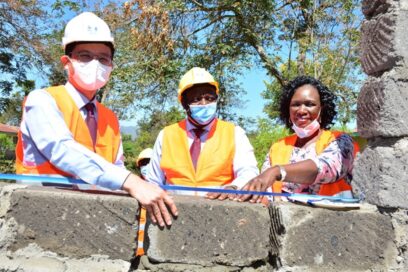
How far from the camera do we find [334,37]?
11867 mm

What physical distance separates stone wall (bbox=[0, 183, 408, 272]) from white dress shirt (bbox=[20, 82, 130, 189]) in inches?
3.8

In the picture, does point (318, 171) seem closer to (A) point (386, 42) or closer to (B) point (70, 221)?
(A) point (386, 42)

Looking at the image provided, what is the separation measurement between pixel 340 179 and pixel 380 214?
0.51 meters

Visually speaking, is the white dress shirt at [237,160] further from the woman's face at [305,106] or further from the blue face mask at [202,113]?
the woman's face at [305,106]

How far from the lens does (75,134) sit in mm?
2307

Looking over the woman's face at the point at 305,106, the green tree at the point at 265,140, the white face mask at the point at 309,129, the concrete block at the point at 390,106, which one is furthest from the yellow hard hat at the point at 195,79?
the green tree at the point at 265,140

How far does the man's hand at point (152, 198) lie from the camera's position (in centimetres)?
199

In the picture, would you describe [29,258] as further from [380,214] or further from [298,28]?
[298,28]

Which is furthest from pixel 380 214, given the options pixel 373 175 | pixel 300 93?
pixel 300 93

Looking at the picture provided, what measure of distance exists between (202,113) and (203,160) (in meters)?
0.36

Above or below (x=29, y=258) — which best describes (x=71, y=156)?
above

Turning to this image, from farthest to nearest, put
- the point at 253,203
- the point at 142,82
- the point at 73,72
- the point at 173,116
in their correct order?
the point at 173,116, the point at 142,82, the point at 73,72, the point at 253,203

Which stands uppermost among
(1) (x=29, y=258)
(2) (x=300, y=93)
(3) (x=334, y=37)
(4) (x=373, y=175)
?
(3) (x=334, y=37)

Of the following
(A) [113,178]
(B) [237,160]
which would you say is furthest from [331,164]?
(A) [113,178]
